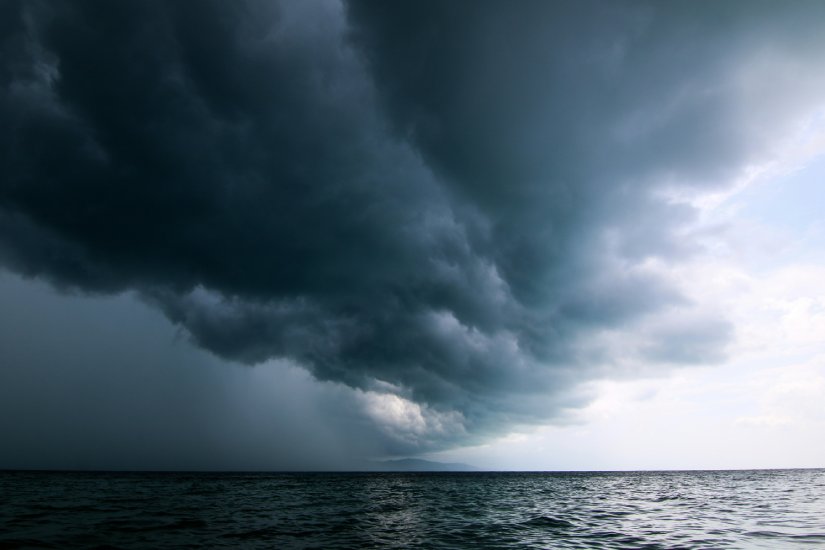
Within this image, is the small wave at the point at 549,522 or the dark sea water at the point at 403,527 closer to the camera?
the dark sea water at the point at 403,527

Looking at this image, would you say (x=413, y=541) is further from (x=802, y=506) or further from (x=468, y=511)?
(x=802, y=506)

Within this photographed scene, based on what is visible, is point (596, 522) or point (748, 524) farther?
point (596, 522)

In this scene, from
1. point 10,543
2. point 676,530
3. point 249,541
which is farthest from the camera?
point 676,530

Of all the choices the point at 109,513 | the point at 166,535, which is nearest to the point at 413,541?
the point at 166,535

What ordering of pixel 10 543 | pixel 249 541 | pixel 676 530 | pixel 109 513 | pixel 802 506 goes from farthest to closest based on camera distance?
pixel 802 506 < pixel 109 513 < pixel 676 530 < pixel 249 541 < pixel 10 543

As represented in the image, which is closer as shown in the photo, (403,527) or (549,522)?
(403,527)

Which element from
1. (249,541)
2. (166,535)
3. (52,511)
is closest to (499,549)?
(249,541)

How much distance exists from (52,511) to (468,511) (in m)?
34.9

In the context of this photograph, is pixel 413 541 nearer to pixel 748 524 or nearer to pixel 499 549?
pixel 499 549

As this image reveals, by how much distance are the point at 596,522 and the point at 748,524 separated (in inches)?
374

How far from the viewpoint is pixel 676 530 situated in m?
27.3

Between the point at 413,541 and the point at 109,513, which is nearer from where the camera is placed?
the point at 413,541

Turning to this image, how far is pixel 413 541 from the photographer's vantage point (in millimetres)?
24016

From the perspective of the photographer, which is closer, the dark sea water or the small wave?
the dark sea water
